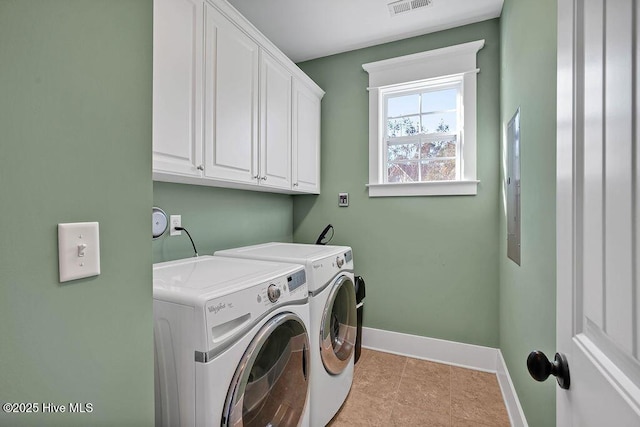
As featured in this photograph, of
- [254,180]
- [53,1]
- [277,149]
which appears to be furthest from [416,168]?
[53,1]

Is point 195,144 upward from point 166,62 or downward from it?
downward

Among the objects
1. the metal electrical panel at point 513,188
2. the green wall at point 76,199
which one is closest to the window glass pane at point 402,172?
the metal electrical panel at point 513,188

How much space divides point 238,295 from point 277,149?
130 centimetres

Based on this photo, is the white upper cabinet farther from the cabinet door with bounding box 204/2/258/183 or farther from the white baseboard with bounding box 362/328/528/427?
the white baseboard with bounding box 362/328/528/427

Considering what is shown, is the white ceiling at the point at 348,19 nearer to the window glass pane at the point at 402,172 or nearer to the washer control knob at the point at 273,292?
the window glass pane at the point at 402,172

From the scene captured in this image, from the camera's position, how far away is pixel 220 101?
5.14 feet

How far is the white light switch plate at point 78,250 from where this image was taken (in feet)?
1.63

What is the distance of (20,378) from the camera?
45 cm

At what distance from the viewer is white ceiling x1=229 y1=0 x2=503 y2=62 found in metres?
2.05

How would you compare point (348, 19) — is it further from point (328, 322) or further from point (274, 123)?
point (328, 322)

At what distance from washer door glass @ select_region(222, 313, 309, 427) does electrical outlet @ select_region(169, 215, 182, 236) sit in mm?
894

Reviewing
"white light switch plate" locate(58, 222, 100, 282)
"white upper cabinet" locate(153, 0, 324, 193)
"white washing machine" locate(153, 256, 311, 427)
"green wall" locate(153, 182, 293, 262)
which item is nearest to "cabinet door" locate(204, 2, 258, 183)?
"white upper cabinet" locate(153, 0, 324, 193)

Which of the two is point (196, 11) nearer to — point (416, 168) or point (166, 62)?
point (166, 62)

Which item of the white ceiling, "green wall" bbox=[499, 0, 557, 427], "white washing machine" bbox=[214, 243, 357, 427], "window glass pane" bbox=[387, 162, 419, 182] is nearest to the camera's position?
"green wall" bbox=[499, 0, 557, 427]
